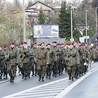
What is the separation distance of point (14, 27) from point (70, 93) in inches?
1850

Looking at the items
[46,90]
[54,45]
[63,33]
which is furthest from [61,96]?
[63,33]

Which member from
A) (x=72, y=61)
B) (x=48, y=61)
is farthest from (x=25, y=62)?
(x=72, y=61)

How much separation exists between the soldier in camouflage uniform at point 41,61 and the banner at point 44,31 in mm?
30182

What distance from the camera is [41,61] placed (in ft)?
74.9

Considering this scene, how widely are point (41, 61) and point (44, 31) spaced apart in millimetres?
31796

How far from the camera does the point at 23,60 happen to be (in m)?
24.4

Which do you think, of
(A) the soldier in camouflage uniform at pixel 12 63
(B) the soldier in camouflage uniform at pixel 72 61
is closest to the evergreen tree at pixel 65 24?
(B) the soldier in camouflage uniform at pixel 72 61

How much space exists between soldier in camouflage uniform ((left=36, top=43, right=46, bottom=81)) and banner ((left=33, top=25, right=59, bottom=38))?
30.2m

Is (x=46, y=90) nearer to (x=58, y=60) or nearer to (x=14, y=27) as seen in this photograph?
(x=58, y=60)

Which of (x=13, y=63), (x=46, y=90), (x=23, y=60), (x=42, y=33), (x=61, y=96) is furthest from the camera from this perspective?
(x=42, y=33)

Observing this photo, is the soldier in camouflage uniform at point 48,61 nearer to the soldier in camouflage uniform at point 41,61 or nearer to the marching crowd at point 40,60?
the marching crowd at point 40,60

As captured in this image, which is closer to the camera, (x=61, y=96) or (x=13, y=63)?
(x=61, y=96)

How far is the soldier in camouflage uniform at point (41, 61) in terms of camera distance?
895 inches

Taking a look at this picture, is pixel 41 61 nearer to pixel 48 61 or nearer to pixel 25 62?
pixel 48 61
